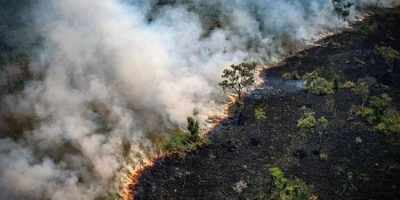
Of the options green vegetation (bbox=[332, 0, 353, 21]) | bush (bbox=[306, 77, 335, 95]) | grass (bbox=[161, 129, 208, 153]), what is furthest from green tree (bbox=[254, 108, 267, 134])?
green vegetation (bbox=[332, 0, 353, 21])

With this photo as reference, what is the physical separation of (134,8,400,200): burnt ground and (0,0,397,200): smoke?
427 cm

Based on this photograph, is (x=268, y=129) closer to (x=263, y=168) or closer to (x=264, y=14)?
(x=263, y=168)

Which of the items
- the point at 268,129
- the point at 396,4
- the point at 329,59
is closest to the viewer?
the point at 268,129

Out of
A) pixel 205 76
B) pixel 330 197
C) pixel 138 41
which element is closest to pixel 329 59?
pixel 205 76

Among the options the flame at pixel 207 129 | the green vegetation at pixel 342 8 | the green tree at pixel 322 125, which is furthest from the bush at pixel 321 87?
the green vegetation at pixel 342 8

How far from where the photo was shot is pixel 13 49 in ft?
180

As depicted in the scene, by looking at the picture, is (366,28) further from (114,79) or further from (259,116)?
(114,79)

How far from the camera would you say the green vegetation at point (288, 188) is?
39.4 meters

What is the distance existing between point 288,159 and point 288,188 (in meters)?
6.33

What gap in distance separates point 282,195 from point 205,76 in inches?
952

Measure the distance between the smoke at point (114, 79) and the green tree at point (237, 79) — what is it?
182cm

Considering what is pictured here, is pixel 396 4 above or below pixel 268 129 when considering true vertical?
above

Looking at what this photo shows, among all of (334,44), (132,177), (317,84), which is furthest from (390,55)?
(132,177)

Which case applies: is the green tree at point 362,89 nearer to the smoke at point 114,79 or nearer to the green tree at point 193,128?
the smoke at point 114,79
